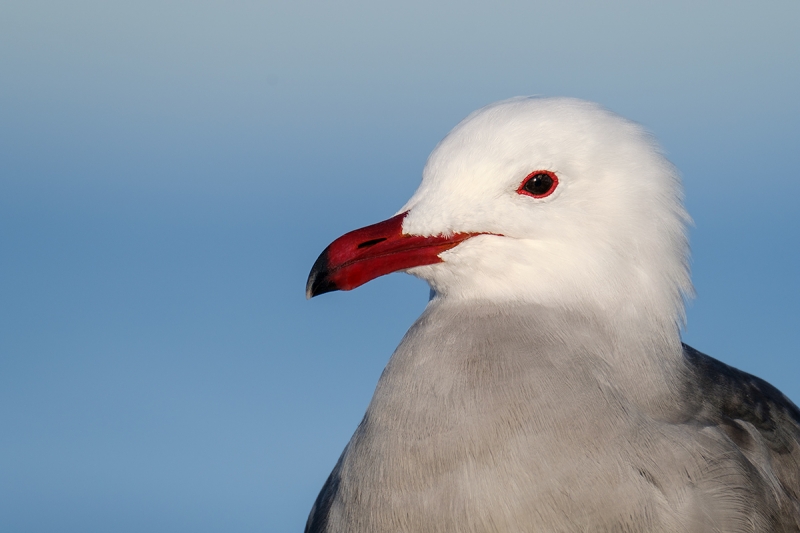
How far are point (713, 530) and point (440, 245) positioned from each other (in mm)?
1080

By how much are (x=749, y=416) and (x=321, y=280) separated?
1.46 metres

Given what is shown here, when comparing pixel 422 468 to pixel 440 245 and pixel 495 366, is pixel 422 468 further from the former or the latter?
pixel 440 245

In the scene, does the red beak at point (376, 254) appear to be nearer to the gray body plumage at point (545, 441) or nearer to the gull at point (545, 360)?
the gull at point (545, 360)

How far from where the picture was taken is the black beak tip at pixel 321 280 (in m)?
2.69

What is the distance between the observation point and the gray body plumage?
2387 millimetres

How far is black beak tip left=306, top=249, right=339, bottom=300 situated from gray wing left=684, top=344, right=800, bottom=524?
112 cm

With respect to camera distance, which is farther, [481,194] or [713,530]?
[481,194]

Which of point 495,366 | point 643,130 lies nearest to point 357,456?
point 495,366

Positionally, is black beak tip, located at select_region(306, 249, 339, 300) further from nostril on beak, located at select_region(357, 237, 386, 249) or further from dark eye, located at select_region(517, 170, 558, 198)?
dark eye, located at select_region(517, 170, 558, 198)

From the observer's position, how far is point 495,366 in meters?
2.54

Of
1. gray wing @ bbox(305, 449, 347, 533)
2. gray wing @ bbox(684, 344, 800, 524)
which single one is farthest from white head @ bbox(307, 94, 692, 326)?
gray wing @ bbox(305, 449, 347, 533)

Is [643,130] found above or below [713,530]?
above

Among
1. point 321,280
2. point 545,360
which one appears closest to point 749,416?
point 545,360

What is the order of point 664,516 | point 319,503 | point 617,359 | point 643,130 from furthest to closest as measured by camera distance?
point 319,503, point 643,130, point 617,359, point 664,516
